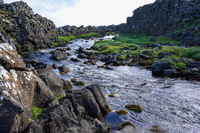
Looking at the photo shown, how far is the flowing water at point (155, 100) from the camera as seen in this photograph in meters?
12.6

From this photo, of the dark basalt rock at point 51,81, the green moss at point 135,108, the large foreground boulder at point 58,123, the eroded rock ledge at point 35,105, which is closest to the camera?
the eroded rock ledge at point 35,105

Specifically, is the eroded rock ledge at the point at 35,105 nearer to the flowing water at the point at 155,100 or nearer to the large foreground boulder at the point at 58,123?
the large foreground boulder at the point at 58,123

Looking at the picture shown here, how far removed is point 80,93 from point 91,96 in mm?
1136

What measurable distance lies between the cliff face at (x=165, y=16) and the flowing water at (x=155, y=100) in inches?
2422

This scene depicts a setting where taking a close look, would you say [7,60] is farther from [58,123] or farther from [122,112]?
[122,112]

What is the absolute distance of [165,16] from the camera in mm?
90125

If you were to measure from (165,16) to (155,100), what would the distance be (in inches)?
3550

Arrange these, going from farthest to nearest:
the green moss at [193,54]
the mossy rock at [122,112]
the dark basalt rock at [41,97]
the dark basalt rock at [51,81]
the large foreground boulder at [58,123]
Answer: the green moss at [193,54] → the dark basalt rock at [51,81] → the mossy rock at [122,112] → the dark basalt rock at [41,97] → the large foreground boulder at [58,123]

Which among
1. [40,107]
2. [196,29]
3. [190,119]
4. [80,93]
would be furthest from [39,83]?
[196,29]

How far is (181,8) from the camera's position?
7350cm

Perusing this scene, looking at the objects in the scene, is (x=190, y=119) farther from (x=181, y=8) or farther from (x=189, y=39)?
(x=181, y=8)

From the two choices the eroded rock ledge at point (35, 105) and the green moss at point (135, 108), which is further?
the green moss at point (135, 108)

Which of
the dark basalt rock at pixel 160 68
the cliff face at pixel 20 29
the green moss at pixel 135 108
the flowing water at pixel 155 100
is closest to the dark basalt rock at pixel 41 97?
the flowing water at pixel 155 100

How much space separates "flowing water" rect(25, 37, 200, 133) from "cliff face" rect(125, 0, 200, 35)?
61.5 m
